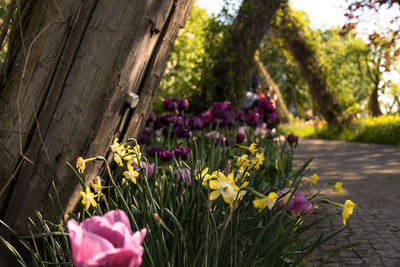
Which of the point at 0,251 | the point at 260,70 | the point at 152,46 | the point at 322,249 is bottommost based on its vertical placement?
the point at 0,251

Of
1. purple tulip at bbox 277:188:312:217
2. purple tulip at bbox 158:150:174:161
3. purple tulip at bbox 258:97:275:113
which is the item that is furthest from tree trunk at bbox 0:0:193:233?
purple tulip at bbox 258:97:275:113

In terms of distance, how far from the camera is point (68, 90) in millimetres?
Answer: 1906

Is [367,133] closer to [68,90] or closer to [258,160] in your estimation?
A: [258,160]

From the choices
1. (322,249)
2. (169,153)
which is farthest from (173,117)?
(322,249)

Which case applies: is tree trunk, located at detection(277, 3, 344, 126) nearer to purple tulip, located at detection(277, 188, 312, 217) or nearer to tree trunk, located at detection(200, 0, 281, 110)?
tree trunk, located at detection(200, 0, 281, 110)

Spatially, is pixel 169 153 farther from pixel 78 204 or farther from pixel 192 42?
pixel 192 42

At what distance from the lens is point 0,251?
1902mm

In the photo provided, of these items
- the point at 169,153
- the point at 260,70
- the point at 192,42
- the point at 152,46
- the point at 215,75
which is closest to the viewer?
the point at 152,46

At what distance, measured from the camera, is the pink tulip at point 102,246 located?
1.91ft

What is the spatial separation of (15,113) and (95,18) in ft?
2.14

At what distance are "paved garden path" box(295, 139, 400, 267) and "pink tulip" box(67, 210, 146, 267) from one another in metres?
0.94

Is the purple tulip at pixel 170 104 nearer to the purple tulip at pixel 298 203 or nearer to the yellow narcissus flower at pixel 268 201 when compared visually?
the purple tulip at pixel 298 203

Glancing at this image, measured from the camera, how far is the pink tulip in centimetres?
58

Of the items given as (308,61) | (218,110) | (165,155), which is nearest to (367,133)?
(308,61)
